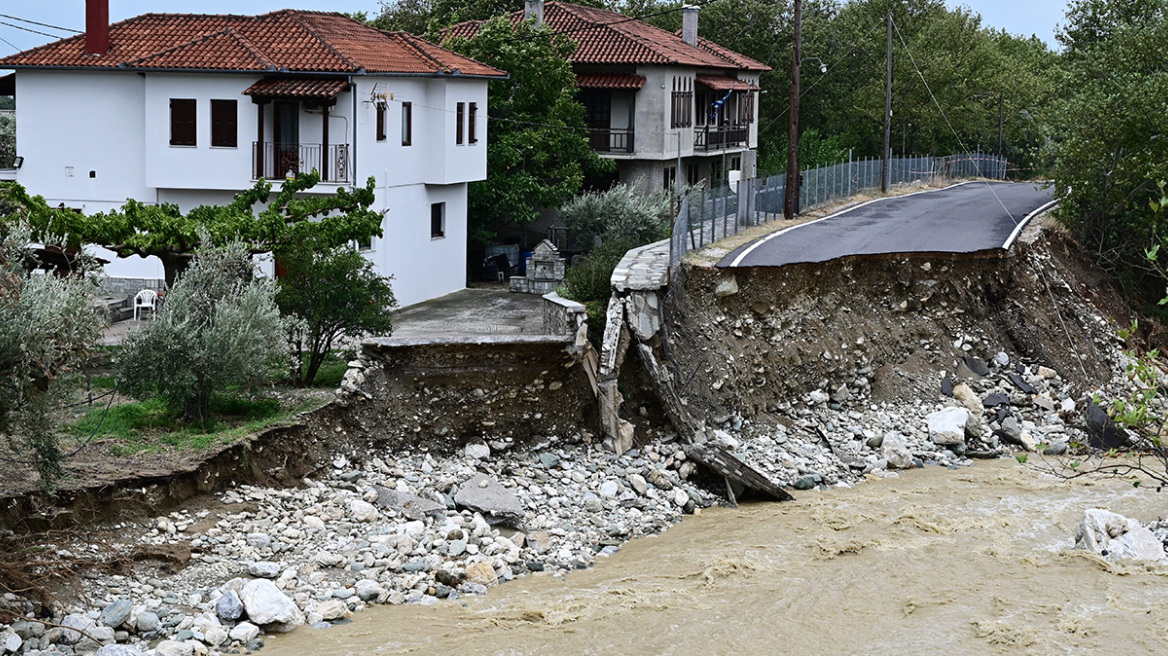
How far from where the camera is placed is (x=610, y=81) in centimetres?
4509

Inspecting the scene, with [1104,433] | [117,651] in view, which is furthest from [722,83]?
[117,651]

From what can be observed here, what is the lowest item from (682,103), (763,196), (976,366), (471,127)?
(976,366)

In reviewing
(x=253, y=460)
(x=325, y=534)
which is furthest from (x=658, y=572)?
(x=253, y=460)

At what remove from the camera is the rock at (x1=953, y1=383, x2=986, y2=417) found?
26953mm

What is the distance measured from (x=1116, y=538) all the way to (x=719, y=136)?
1322 inches

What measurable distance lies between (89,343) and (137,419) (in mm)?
4001

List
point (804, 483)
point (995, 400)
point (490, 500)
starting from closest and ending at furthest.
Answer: point (490, 500) → point (804, 483) → point (995, 400)

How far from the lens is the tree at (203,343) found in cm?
1862

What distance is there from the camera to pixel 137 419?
1934 centimetres

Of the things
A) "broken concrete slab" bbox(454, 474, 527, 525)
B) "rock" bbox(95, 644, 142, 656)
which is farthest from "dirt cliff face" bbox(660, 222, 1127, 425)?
"rock" bbox(95, 644, 142, 656)

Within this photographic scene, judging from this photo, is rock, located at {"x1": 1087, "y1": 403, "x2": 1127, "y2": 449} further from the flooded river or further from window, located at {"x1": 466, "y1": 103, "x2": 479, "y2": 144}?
window, located at {"x1": 466, "y1": 103, "x2": 479, "y2": 144}

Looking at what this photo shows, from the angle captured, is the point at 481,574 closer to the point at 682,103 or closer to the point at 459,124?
the point at 459,124

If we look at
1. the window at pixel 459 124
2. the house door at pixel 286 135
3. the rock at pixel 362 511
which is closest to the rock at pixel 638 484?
the rock at pixel 362 511

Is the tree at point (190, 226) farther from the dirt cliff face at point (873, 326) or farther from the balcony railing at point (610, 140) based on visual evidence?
the balcony railing at point (610, 140)
